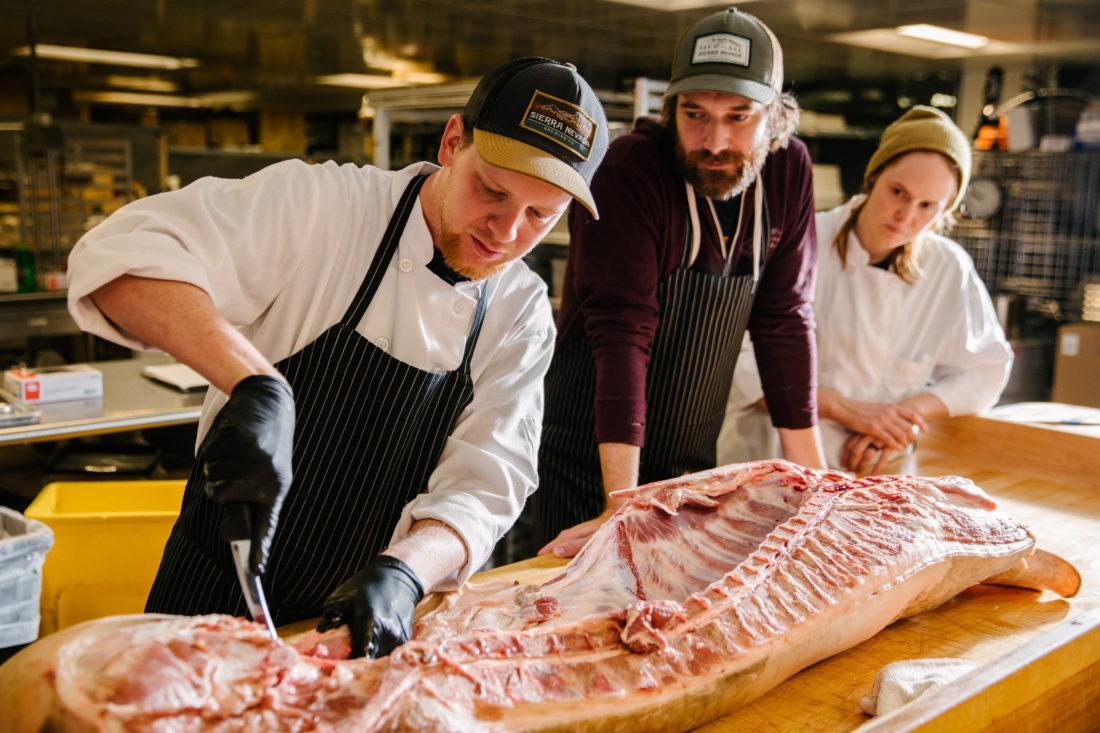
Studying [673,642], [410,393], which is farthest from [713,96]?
[673,642]

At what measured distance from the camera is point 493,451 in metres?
1.77

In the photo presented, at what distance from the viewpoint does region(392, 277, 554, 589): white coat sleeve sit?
1.69m

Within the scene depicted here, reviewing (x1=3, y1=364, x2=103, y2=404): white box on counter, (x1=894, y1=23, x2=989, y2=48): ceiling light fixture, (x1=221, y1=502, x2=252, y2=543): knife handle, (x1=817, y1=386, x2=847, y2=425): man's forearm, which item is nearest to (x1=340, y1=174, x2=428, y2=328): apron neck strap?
(x1=221, y1=502, x2=252, y2=543): knife handle

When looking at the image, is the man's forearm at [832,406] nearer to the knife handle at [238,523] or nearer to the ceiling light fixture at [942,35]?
the knife handle at [238,523]

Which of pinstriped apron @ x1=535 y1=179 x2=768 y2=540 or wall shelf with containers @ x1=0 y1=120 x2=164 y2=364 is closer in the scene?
pinstriped apron @ x1=535 y1=179 x2=768 y2=540

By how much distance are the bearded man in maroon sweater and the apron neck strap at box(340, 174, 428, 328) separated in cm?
66

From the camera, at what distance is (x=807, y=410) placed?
8.45 ft

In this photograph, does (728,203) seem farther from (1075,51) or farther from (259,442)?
(1075,51)

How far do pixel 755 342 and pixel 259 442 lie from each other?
1.76 metres

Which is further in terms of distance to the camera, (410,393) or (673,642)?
→ (410,393)

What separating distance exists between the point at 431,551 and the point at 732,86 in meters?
1.22

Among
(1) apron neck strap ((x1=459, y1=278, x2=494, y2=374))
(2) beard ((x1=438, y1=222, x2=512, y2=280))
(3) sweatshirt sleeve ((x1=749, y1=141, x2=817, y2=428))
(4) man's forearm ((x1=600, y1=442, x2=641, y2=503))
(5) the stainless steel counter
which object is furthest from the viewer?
(5) the stainless steel counter

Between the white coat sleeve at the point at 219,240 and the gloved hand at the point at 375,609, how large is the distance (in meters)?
0.49

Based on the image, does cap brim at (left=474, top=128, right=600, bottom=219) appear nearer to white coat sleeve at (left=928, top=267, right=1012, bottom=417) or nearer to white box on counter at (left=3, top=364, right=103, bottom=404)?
white coat sleeve at (left=928, top=267, right=1012, bottom=417)
